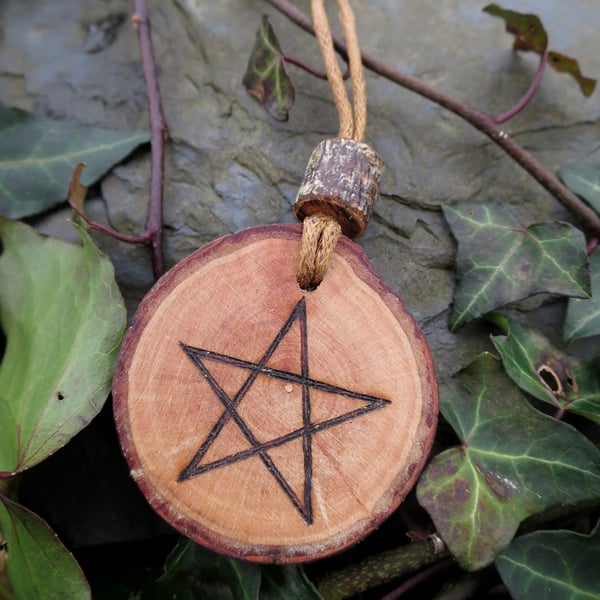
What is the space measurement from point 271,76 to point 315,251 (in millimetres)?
339

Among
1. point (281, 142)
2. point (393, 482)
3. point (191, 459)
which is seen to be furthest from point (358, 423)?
point (281, 142)

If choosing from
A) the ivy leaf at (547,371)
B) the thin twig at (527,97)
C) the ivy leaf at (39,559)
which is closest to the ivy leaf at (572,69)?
the thin twig at (527,97)

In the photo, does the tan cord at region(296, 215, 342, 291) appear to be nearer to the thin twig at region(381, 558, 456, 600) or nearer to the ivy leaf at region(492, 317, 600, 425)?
the ivy leaf at region(492, 317, 600, 425)

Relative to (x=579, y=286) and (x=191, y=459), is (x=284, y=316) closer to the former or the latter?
(x=191, y=459)

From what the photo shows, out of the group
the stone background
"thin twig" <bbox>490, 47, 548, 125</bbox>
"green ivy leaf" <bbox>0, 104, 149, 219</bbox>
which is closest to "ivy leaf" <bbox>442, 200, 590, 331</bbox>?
the stone background

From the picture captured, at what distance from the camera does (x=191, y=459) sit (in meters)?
0.64

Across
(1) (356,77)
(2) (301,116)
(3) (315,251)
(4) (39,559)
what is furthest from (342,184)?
(4) (39,559)

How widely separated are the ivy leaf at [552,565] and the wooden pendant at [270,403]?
187mm

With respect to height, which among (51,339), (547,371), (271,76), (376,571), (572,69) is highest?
(572,69)

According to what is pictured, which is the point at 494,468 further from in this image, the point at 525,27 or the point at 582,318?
the point at 525,27

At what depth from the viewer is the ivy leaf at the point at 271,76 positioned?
87 cm

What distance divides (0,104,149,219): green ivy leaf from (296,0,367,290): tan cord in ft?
0.96

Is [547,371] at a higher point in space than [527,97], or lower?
lower

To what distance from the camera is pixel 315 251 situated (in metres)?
0.68
